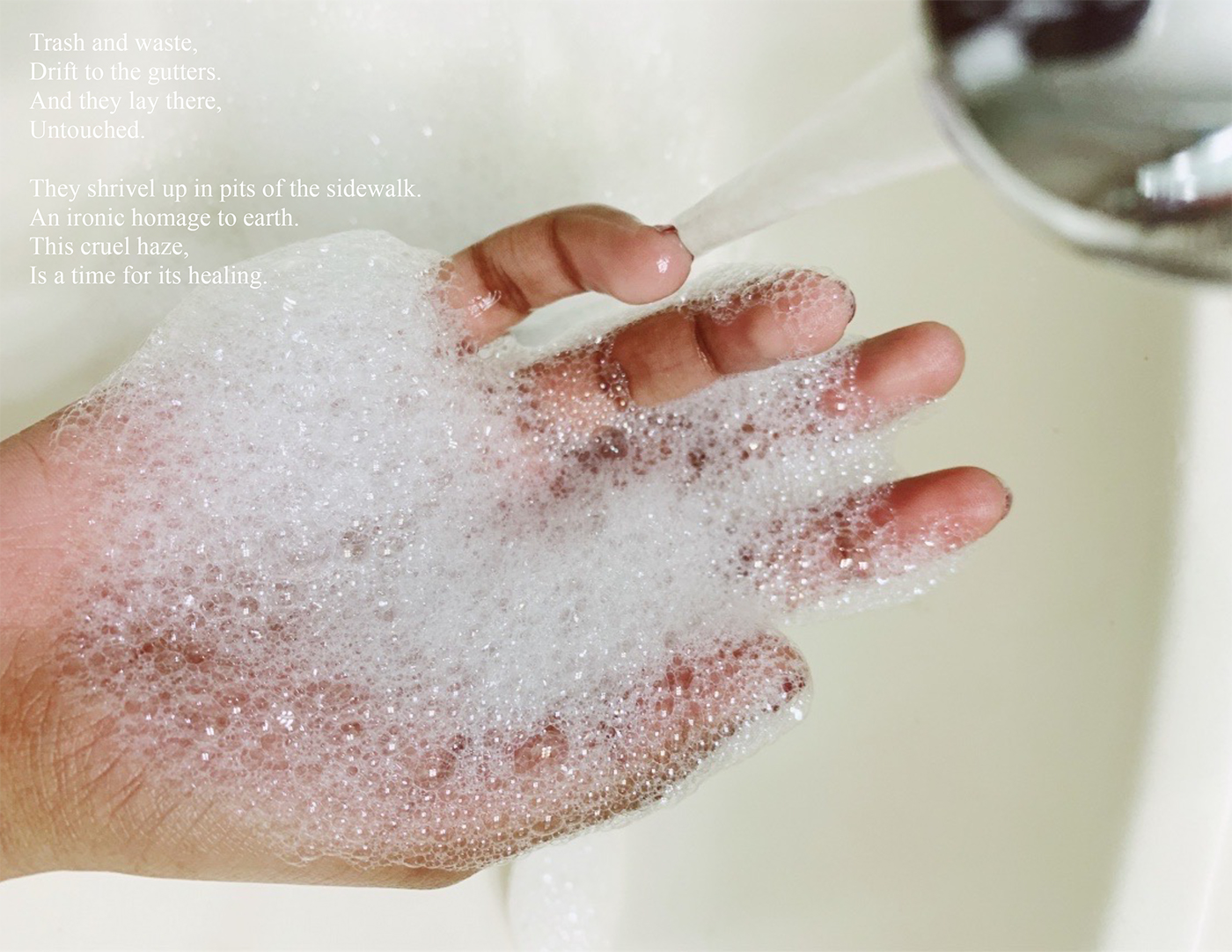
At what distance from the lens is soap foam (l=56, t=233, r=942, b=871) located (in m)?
0.67

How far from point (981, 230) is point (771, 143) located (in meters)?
0.25

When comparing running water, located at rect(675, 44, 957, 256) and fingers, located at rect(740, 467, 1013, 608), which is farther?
fingers, located at rect(740, 467, 1013, 608)

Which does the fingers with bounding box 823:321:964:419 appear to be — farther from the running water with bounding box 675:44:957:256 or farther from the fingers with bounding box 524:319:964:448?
the running water with bounding box 675:44:957:256

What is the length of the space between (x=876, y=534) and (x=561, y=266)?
1.02ft

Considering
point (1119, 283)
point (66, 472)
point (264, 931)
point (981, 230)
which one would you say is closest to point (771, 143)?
point (981, 230)

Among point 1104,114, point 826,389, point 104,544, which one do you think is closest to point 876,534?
point 826,389

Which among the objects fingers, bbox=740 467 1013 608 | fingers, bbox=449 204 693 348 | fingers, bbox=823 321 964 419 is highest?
fingers, bbox=449 204 693 348

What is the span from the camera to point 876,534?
0.71m

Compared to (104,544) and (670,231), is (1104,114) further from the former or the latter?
(104,544)

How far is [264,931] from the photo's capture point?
2.79 ft

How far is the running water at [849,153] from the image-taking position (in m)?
0.43

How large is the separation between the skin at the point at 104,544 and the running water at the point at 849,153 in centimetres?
7

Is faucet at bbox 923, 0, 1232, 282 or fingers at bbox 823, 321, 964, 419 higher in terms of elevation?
faucet at bbox 923, 0, 1232, 282

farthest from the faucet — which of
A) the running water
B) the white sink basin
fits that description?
the white sink basin
